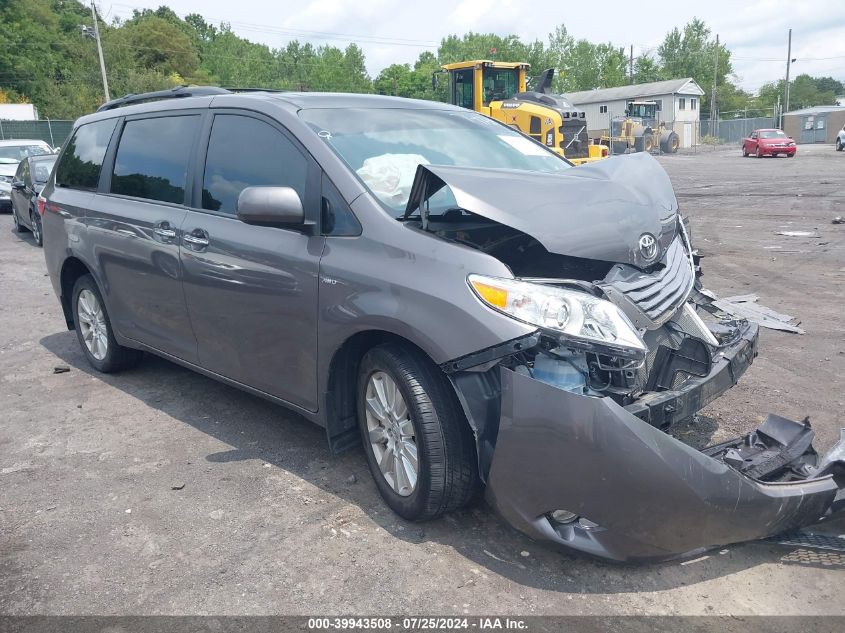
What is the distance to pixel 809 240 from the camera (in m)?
10.8

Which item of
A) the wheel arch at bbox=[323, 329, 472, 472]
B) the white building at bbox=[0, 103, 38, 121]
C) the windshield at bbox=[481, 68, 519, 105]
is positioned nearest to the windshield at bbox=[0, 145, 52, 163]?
the windshield at bbox=[481, 68, 519, 105]

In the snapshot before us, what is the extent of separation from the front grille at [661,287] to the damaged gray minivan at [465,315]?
15 millimetres

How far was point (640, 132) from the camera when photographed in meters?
40.5

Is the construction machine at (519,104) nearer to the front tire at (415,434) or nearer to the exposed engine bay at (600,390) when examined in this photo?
the exposed engine bay at (600,390)

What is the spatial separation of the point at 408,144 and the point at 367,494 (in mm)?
1853

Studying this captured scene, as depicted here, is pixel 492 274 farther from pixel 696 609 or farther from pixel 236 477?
pixel 236 477

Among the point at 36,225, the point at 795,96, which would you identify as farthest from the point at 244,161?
the point at 795,96

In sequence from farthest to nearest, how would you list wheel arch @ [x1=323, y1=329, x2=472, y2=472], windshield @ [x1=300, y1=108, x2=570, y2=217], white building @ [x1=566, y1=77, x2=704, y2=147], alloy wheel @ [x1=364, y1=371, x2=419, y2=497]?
white building @ [x1=566, y1=77, x2=704, y2=147]
windshield @ [x1=300, y1=108, x2=570, y2=217]
wheel arch @ [x1=323, y1=329, x2=472, y2=472]
alloy wheel @ [x1=364, y1=371, x2=419, y2=497]

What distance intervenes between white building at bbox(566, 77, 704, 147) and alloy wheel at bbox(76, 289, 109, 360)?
62.7 m

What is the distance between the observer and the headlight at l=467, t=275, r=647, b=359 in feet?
9.32

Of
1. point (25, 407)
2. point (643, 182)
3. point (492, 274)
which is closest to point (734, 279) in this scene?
point (643, 182)

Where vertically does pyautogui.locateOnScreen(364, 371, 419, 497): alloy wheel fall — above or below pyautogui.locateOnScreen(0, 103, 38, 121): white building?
below

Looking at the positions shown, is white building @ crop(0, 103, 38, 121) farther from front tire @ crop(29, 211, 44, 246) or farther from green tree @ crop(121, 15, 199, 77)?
front tire @ crop(29, 211, 44, 246)

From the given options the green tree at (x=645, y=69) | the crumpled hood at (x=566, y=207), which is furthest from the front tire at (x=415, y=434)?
the green tree at (x=645, y=69)
